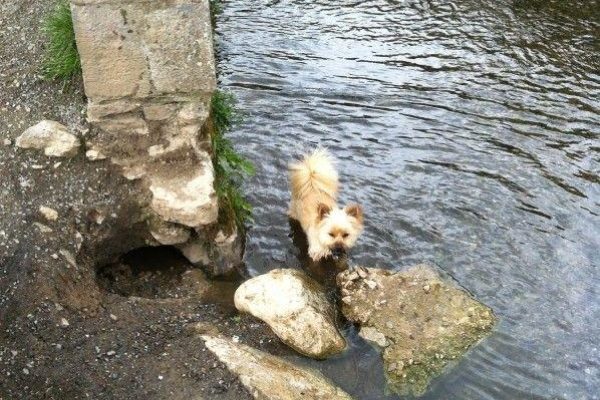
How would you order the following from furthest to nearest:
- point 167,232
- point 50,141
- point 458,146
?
point 458,146
point 167,232
point 50,141

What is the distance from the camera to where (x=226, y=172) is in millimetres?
6352

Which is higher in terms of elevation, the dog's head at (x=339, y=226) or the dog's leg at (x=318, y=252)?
the dog's head at (x=339, y=226)

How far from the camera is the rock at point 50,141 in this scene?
18.0ft

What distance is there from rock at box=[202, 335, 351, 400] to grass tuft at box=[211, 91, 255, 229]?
4.69ft

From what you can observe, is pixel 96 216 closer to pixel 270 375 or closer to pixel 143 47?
pixel 143 47

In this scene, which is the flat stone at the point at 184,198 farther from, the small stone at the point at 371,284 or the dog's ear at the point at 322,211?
the small stone at the point at 371,284

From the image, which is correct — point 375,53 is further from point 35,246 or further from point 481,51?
point 35,246

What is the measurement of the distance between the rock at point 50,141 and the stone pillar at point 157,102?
5.6 inches

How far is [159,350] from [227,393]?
24.8 inches

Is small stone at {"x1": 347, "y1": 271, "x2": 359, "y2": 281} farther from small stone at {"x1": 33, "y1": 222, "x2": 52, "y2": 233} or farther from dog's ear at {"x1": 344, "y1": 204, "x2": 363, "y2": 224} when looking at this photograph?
small stone at {"x1": 33, "y1": 222, "x2": 52, "y2": 233}

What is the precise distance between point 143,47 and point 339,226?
233 cm

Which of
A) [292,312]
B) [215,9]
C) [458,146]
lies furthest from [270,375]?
[215,9]

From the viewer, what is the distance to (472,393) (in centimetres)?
513

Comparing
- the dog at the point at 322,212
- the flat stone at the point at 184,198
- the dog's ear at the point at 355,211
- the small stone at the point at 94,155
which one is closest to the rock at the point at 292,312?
the flat stone at the point at 184,198
